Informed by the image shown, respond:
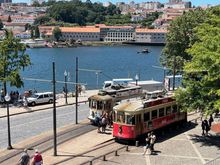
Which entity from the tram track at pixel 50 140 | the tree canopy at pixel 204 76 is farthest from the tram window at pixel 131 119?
the tram track at pixel 50 140

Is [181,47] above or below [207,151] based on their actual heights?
above

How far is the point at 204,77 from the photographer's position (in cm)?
3097

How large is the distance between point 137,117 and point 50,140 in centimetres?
656

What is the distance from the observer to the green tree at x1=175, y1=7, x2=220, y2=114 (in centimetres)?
3003

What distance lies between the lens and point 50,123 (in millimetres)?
39969

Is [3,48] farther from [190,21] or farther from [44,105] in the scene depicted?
[190,21]

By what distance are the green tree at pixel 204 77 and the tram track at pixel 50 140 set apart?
27.4ft

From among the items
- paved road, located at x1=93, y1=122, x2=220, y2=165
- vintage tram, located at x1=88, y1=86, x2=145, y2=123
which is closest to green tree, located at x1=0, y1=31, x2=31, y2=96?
vintage tram, located at x1=88, y1=86, x2=145, y2=123

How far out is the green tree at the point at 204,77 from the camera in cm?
3003

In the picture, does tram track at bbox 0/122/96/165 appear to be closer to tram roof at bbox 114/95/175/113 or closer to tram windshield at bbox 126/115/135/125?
tram roof at bbox 114/95/175/113

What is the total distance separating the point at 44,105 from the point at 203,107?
75.0 ft

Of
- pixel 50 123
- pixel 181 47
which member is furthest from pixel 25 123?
pixel 181 47

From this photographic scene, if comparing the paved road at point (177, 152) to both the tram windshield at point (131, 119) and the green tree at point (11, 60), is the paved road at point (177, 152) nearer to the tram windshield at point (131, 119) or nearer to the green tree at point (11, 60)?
the tram windshield at point (131, 119)

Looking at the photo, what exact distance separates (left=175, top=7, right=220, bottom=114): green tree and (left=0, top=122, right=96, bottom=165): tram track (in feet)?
27.4
